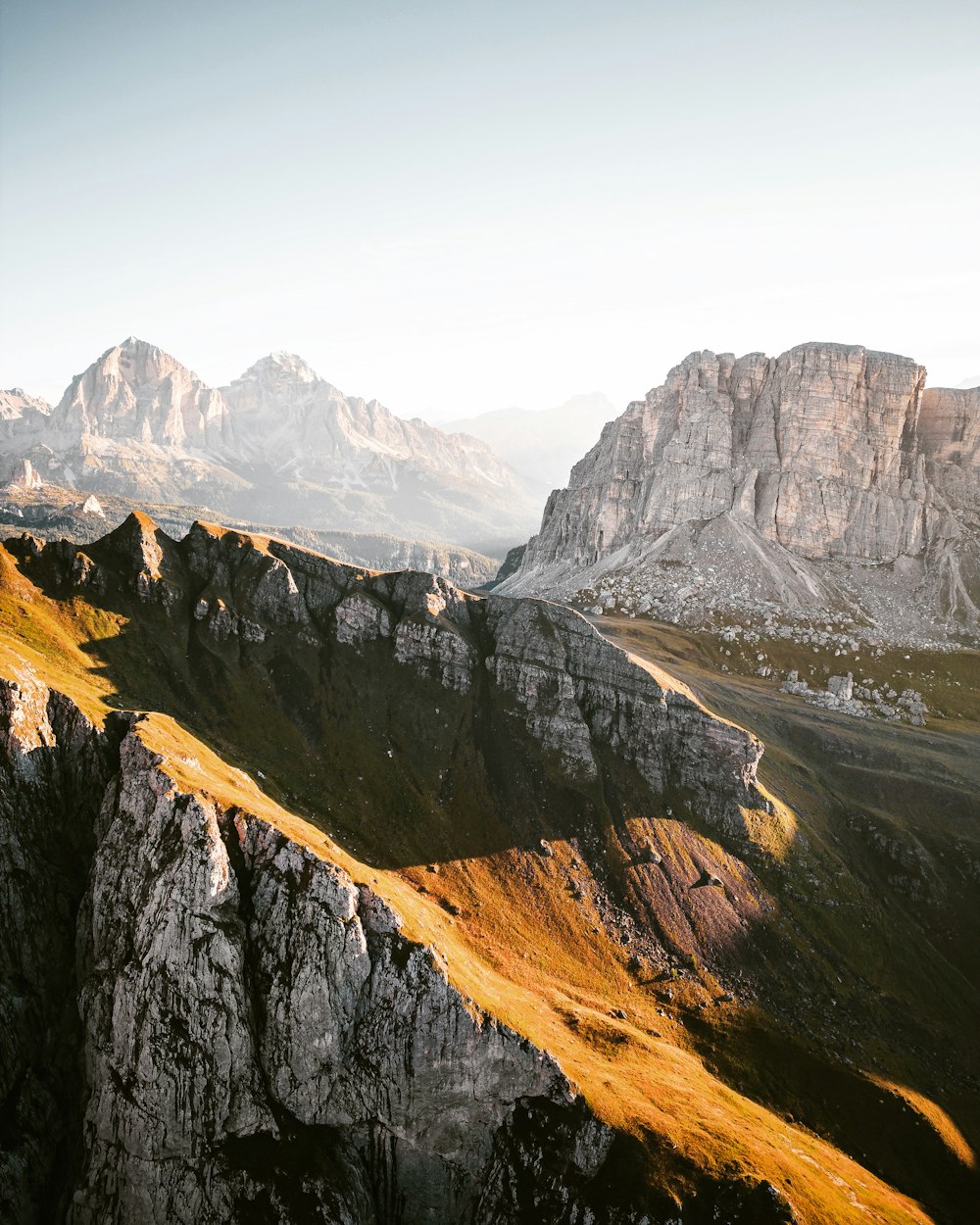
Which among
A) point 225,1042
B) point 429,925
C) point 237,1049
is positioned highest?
point 429,925

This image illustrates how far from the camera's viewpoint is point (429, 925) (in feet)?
238

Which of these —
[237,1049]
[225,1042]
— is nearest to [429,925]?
[237,1049]

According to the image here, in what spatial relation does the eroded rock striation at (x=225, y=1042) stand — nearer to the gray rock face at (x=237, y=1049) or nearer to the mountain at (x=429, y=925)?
the gray rock face at (x=237, y=1049)

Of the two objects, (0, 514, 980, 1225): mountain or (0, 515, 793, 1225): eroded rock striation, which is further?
(0, 514, 980, 1225): mountain

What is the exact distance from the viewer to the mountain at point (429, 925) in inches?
2228

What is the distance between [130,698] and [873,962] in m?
113

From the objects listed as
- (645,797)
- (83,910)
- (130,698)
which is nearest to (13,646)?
(130,698)

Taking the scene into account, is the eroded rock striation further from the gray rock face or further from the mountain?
the mountain

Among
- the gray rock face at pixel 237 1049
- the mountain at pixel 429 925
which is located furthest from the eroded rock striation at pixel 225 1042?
the mountain at pixel 429 925

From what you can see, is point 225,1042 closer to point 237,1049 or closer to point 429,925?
point 237,1049

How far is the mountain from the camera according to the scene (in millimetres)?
56594

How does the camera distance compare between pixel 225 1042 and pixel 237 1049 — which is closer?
pixel 225 1042

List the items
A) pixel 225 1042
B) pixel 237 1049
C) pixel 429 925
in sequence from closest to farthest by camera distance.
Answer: pixel 225 1042, pixel 237 1049, pixel 429 925

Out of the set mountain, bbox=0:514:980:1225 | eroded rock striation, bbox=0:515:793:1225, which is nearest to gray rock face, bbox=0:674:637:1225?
eroded rock striation, bbox=0:515:793:1225
